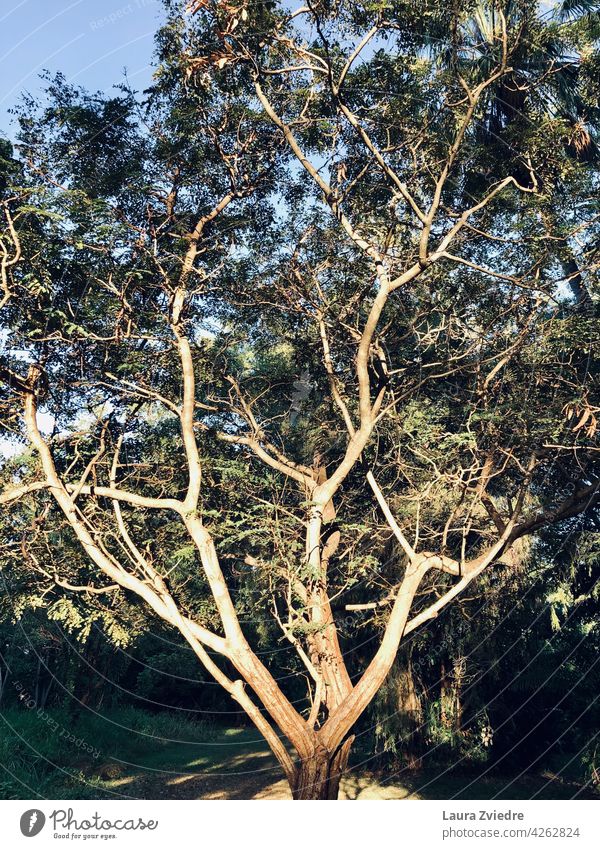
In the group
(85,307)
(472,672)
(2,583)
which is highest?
(85,307)

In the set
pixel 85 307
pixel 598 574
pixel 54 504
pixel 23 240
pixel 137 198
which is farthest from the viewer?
pixel 598 574

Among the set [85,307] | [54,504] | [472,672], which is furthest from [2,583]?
[472,672]

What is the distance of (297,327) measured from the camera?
1368cm

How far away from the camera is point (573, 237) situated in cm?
1141

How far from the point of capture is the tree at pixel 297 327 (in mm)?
10406

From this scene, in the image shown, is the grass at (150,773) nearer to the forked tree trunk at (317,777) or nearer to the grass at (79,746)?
the grass at (79,746)

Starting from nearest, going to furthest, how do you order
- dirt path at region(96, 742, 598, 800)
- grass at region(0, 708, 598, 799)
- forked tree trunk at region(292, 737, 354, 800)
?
forked tree trunk at region(292, 737, 354, 800) < grass at region(0, 708, 598, 799) < dirt path at region(96, 742, 598, 800)

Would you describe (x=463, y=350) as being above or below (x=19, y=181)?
below

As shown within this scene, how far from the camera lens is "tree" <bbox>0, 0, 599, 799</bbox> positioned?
10406 millimetres

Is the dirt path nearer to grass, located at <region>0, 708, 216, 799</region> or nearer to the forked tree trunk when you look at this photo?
grass, located at <region>0, 708, 216, 799</region>

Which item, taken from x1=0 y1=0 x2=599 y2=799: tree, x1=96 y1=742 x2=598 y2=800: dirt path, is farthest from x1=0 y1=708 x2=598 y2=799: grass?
x1=0 y1=0 x2=599 y2=799: tree

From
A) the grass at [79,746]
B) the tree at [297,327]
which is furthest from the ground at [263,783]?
the tree at [297,327]

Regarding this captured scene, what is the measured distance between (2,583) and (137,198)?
7.23 meters

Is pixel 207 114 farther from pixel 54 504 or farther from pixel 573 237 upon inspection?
pixel 54 504
